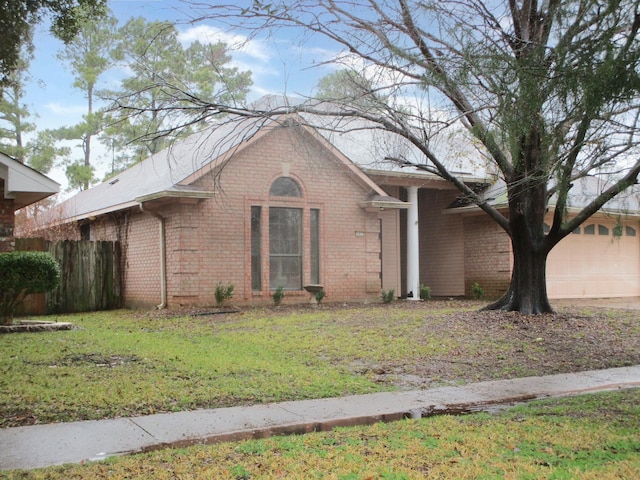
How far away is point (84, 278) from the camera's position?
19750 millimetres

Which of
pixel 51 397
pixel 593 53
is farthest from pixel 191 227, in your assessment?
pixel 593 53

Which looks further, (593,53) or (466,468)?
(593,53)

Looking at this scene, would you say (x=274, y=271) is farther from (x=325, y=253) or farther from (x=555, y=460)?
(x=555, y=460)

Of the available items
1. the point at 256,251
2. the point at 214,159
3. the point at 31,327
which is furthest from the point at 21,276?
the point at 256,251

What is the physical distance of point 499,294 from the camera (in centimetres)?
2162

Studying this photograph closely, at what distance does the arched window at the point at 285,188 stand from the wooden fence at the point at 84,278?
5.77 m

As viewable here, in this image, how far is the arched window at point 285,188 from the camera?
18.6m

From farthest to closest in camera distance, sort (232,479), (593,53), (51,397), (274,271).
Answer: (274,271)
(51,397)
(593,53)
(232,479)

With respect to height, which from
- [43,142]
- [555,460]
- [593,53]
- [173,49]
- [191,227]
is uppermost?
[173,49]

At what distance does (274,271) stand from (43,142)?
57.0 ft

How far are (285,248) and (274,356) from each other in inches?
333

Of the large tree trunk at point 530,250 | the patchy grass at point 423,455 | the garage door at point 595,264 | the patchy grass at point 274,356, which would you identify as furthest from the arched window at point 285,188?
the patchy grass at point 423,455

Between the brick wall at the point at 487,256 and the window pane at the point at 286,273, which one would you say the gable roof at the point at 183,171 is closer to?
the window pane at the point at 286,273

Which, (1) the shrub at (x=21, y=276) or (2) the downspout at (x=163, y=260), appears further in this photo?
(2) the downspout at (x=163, y=260)
